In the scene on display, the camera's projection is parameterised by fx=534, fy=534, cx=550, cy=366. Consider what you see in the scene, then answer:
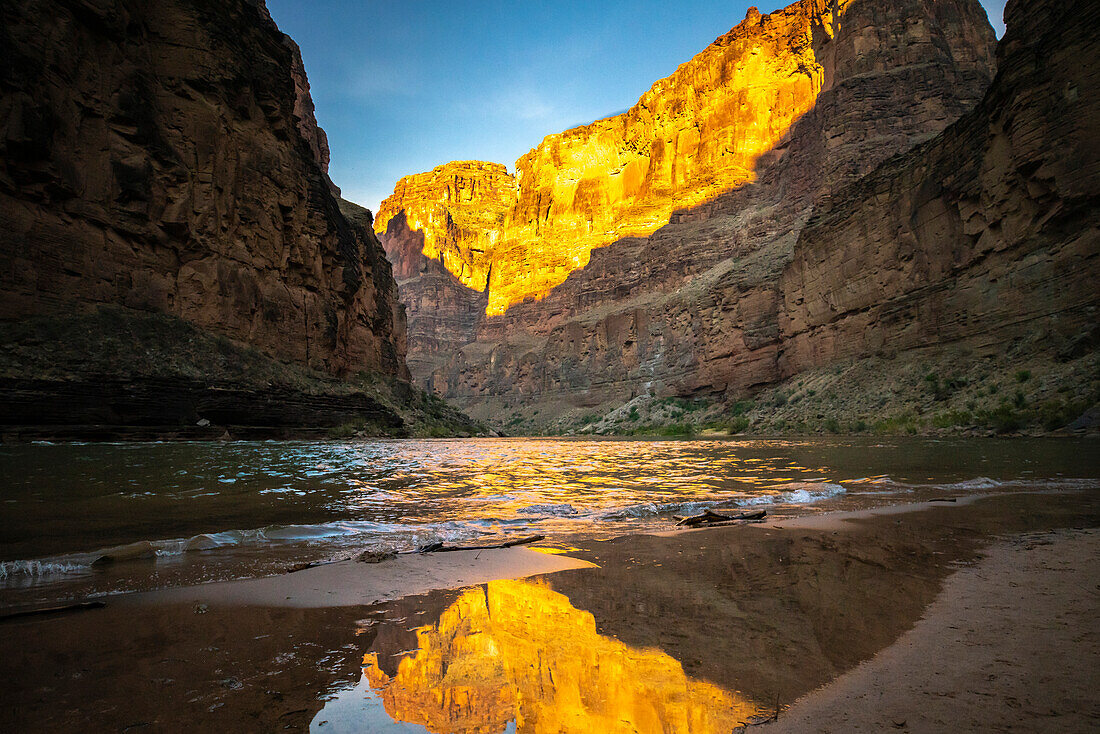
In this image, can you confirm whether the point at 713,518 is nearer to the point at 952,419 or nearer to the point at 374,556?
the point at 374,556

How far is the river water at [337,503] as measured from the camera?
3205 millimetres

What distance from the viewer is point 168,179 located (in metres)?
23.4

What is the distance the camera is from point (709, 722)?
1.33 metres

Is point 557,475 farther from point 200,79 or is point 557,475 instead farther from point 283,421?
point 200,79

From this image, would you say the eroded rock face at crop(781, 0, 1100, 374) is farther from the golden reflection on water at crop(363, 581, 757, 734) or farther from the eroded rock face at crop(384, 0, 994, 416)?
the golden reflection on water at crop(363, 581, 757, 734)

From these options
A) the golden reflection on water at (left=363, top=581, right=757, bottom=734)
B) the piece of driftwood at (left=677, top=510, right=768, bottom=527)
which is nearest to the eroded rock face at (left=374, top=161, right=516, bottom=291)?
the piece of driftwood at (left=677, top=510, right=768, bottom=527)

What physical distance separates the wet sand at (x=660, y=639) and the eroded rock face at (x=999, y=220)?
1972cm

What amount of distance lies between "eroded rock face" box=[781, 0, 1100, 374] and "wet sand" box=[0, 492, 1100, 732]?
19.7 meters

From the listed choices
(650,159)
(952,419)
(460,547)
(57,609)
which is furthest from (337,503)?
(650,159)

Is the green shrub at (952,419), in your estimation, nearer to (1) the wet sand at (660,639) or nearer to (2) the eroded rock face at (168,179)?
(1) the wet sand at (660,639)

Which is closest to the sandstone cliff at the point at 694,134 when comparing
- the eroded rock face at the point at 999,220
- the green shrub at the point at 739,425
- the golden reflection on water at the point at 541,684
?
the eroded rock face at the point at 999,220

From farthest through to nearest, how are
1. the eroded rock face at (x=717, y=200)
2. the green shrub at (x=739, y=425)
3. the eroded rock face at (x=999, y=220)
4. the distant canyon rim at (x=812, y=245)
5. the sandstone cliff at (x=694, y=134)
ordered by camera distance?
the sandstone cliff at (x=694, y=134) → the eroded rock face at (x=717, y=200) → the green shrub at (x=739, y=425) → the distant canyon rim at (x=812, y=245) → the eroded rock face at (x=999, y=220)

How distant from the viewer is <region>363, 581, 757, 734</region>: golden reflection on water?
140 centimetres

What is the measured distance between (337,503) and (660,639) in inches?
183
